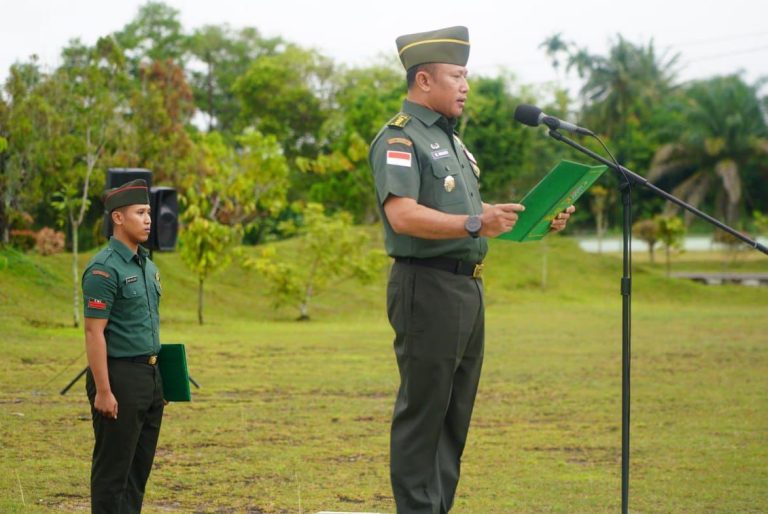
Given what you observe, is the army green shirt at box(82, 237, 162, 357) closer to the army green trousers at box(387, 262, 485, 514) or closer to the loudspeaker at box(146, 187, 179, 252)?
the army green trousers at box(387, 262, 485, 514)

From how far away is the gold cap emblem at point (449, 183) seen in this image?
392cm

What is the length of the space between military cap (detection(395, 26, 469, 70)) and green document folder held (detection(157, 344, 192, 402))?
59.5 inches

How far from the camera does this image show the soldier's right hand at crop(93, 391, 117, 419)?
13.7 ft

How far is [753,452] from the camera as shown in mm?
8094

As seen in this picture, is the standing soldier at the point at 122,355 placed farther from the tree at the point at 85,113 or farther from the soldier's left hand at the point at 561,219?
the tree at the point at 85,113

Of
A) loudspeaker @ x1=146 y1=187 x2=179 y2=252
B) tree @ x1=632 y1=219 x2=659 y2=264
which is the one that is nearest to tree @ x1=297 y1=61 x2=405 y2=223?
tree @ x1=632 y1=219 x2=659 y2=264

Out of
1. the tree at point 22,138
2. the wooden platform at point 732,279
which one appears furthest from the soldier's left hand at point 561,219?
the wooden platform at point 732,279

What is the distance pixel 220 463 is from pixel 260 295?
18915mm

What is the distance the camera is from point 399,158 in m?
3.82

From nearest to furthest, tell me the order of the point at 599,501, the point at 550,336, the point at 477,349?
1. the point at 477,349
2. the point at 599,501
3. the point at 550,336

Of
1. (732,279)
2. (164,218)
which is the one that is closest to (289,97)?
(732,279)

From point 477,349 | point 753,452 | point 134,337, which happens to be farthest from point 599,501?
point 134,337

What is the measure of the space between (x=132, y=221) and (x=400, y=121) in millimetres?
1214

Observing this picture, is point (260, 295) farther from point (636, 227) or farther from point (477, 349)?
point (477, 349)
